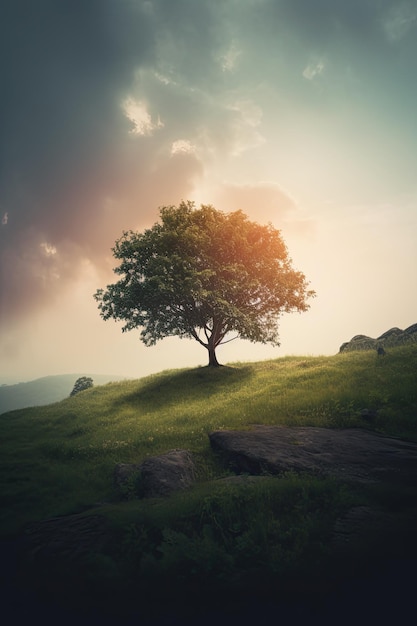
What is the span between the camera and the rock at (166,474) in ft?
32.9

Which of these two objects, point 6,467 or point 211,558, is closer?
point 211,558

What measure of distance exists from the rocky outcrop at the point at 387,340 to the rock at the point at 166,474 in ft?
83.7

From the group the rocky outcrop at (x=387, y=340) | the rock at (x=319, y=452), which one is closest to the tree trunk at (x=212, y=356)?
the rocky outcrop at (x=387, y=340)

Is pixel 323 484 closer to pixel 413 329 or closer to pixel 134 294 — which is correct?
pixel 134 294

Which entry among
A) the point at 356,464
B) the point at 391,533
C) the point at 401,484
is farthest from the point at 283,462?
the point at 391,533

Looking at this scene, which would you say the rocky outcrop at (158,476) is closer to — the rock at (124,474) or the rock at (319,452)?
the rock at (124,474)

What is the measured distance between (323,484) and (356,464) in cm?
262

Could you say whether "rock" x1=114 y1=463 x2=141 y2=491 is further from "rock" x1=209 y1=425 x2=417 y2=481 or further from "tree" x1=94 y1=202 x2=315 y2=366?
"tree" x1=94 y1=202 x2=315 y2=366

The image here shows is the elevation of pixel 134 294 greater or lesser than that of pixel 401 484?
greater

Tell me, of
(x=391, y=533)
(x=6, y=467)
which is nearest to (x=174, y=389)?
(x=6, y=467)

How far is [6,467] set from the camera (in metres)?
14.7

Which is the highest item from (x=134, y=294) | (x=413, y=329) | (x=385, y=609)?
(x=134, y=294)

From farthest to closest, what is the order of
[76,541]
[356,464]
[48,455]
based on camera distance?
[48,455]
[356,464]
[76,541]

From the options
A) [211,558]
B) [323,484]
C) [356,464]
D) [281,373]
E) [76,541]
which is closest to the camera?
[211,558]
